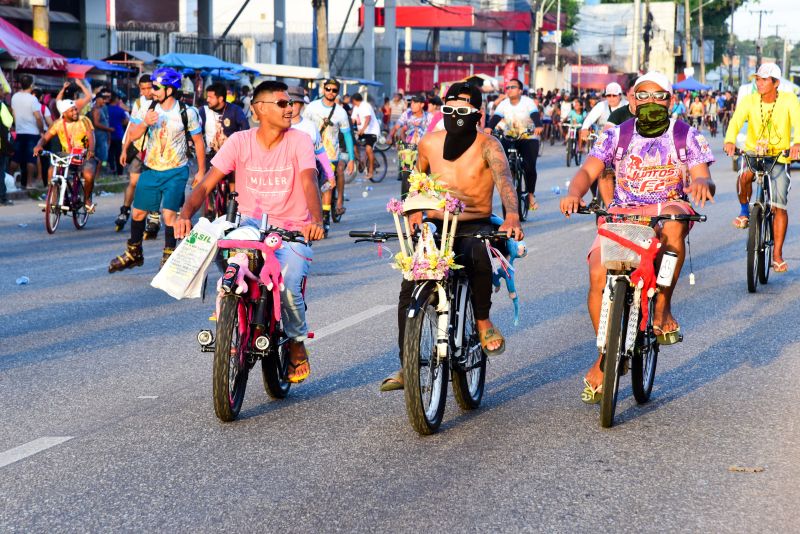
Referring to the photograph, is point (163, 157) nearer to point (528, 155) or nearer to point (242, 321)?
point (242, 321)

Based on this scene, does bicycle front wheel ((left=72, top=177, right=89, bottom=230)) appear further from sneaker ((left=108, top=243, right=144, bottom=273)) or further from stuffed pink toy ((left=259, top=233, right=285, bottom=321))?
stuffed pink toy ((left=259, top=233, right=285, bottom=321))

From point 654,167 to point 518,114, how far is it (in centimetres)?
1124

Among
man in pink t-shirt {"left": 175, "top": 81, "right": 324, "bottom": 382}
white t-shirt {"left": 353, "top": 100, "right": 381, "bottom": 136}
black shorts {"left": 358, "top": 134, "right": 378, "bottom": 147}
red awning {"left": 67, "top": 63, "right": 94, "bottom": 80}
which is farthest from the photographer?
red awning {"left": 67, "top": 63, "right": 94, "bottom": 80}

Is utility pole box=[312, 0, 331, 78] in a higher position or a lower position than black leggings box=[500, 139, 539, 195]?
higher

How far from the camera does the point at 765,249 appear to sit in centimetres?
1193

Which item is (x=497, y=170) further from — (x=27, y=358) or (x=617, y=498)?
(x=27, y=358)

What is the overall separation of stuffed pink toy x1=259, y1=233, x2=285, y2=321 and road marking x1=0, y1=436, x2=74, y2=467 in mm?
1219

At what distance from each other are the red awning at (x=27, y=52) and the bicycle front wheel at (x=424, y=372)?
19314mm

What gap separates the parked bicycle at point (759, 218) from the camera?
11523mm

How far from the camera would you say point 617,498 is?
5.43 metres

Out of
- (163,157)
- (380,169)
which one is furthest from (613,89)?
(380,169)

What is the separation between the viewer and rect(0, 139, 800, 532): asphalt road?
17.2ft

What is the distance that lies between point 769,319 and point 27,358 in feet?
18.3

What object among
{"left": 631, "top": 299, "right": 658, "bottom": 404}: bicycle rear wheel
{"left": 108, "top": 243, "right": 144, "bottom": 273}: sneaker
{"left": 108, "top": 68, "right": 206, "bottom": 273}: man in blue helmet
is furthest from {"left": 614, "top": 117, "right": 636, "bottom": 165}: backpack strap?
{"left": 108, "top": 243, "right": 144, "bottom": 273}: sneaker
